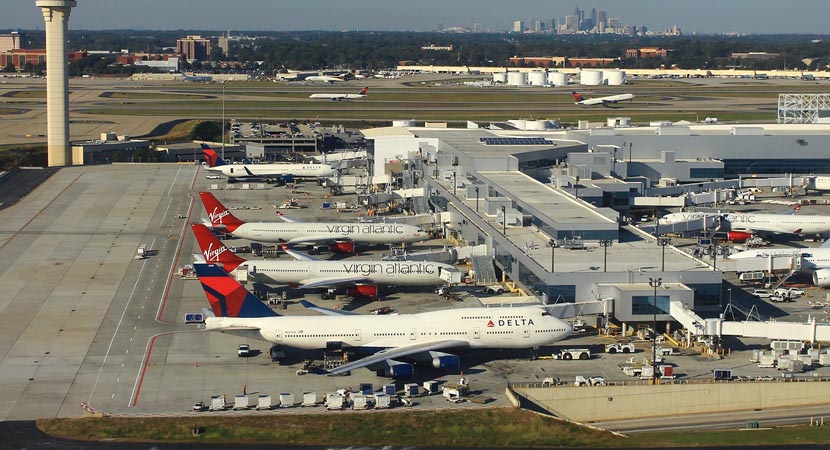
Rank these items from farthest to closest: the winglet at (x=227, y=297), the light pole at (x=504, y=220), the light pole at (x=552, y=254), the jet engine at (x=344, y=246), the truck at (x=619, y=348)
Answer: the jet engine at (x=344, y=246) → the light pole at (x=504, y=220) → the light pole at (x=552, y=254) → the truck at (x=619, y=348) → the winglet at (x=227, y=297)

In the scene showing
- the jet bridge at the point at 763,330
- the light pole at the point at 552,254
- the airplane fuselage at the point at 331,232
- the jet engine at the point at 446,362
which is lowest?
the jet engine at the point at 446,362

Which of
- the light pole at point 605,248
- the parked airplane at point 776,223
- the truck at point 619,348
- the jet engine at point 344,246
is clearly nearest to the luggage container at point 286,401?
the truck at point 619,348

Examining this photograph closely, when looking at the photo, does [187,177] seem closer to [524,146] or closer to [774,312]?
[524,146]

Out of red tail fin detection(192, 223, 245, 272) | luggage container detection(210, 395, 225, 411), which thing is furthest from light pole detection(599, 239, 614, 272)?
luggage container detection(210, 395, 225, 411)

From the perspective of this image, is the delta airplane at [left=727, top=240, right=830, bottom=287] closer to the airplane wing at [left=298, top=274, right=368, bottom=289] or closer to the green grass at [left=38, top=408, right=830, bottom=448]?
the airplane wing at [left=298, top=274, right=368, bottom=289]

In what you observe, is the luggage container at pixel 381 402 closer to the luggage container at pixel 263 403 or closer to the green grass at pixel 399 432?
the green grass at pixel 399 432

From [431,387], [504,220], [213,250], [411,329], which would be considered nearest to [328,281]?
[213,250]

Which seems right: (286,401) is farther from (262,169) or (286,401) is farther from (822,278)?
(262,169)
